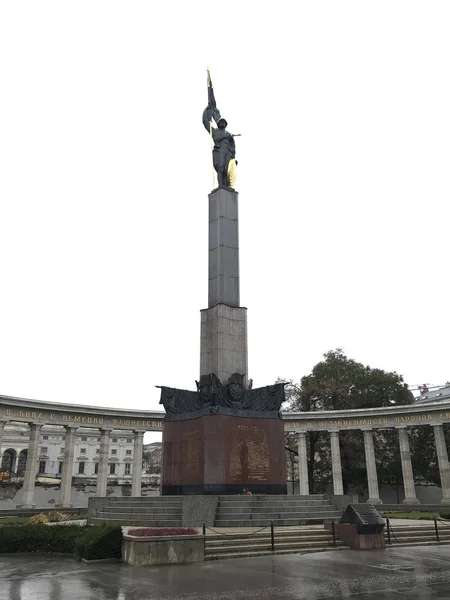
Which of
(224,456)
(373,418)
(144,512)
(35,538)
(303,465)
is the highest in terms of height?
(373,418)

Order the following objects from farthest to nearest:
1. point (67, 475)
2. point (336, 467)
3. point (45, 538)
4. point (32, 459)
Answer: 1. point (336, 467)
2. point (67, 475)
3. point (32, 459)
4. point (45, 538)

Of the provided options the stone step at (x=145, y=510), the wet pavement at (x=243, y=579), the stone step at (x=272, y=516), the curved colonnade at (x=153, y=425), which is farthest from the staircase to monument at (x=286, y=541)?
the curved colonnade at (x=153, y=425)

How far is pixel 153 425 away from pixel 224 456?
2843 centimetres

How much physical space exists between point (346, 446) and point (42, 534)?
46.9 m

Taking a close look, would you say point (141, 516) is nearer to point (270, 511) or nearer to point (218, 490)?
point (218, 490)

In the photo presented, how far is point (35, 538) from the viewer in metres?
18.0

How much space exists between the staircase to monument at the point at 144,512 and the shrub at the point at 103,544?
5568mm

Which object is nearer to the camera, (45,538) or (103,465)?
(45,538)

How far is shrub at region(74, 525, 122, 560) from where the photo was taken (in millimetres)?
15891

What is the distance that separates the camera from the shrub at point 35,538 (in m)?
17.8

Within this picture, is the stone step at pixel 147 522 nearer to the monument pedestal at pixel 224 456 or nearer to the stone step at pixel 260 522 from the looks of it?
the stone step at pixel 260 522

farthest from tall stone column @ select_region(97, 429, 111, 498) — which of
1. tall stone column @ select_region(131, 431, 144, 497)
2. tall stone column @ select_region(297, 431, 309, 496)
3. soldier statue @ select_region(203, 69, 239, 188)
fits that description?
soldier statue @ select_region(203, 69, 239, 188)

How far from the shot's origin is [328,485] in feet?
204

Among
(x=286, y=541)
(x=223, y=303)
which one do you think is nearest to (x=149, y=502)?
(x=286, y=541)
